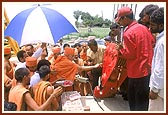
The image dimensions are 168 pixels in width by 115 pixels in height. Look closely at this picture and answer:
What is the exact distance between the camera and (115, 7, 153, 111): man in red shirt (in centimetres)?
433

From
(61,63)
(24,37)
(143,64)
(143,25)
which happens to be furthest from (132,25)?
(24,37)

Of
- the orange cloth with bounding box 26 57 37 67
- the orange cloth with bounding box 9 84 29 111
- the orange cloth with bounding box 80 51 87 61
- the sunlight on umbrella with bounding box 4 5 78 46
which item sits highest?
the sunlight on umbrella with bounding box 4 5 78 46

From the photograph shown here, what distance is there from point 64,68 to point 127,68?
2.81 feet

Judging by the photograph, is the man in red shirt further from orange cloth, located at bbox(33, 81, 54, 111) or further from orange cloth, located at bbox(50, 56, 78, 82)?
orange cloth, located at bbox(33, 81, 54, 111)

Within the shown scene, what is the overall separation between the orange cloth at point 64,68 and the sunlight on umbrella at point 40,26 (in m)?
0.27

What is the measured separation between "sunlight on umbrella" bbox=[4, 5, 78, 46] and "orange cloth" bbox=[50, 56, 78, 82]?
267 mm

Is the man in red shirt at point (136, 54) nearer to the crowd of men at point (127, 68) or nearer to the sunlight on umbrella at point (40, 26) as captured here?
the crowd of men at point (127, 68)

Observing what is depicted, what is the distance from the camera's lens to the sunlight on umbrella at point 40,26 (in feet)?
16.1

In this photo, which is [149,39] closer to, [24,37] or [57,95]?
[57,95]

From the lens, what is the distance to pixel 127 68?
4.57 metres

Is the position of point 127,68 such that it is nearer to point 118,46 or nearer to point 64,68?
point 118,46

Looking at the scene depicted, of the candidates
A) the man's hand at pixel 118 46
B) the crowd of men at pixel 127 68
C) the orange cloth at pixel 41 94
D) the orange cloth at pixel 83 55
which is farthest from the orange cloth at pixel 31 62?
the orange cloth at pixel 83 55

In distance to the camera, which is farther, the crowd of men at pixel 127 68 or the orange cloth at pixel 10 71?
the orange cloth at pixel 10 71

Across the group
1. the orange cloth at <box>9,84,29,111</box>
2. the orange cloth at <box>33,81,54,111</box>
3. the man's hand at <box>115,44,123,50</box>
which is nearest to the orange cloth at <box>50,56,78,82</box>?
the man's hand at <box>115,44,123,50</box>
